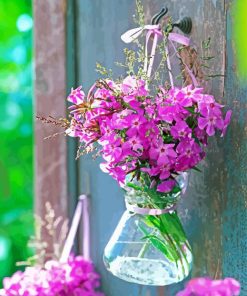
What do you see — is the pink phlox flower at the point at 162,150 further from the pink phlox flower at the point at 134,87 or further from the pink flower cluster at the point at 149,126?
the pink phlox flower at the point at 134,87

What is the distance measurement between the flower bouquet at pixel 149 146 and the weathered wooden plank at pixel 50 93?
2.72 ft

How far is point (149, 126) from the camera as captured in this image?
4.30 ft

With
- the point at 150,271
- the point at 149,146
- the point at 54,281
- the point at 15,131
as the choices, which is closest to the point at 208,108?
the point at 149,146

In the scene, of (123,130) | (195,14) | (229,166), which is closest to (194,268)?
(229,166)

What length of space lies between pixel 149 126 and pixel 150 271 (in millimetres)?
349

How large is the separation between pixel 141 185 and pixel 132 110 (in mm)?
191

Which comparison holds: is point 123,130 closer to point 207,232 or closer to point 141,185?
point 141,185

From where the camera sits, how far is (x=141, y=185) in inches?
56.3

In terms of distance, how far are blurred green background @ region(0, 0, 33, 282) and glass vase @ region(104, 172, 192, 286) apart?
2312 millimetres

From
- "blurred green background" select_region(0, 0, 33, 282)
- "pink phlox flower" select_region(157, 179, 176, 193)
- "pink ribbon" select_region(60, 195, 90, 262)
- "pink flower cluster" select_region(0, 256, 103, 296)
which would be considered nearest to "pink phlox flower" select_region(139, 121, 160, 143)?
"pink phlox flower" select_region(157, 179, 176, 193)

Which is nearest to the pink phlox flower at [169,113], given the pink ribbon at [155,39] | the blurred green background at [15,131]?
the pink ribbon at [155,39]

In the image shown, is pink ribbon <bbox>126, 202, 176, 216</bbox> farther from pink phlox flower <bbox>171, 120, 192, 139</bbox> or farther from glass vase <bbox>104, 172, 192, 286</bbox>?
pink phlox flower <bbox>171, 120, 192, 139</bbox>

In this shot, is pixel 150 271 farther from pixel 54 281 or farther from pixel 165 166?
pixel 54 281

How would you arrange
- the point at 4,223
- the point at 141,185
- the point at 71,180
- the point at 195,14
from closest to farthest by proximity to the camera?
the point at 141,185 → the point at 195,14 → the point at 71,180 → the point at 4,223
